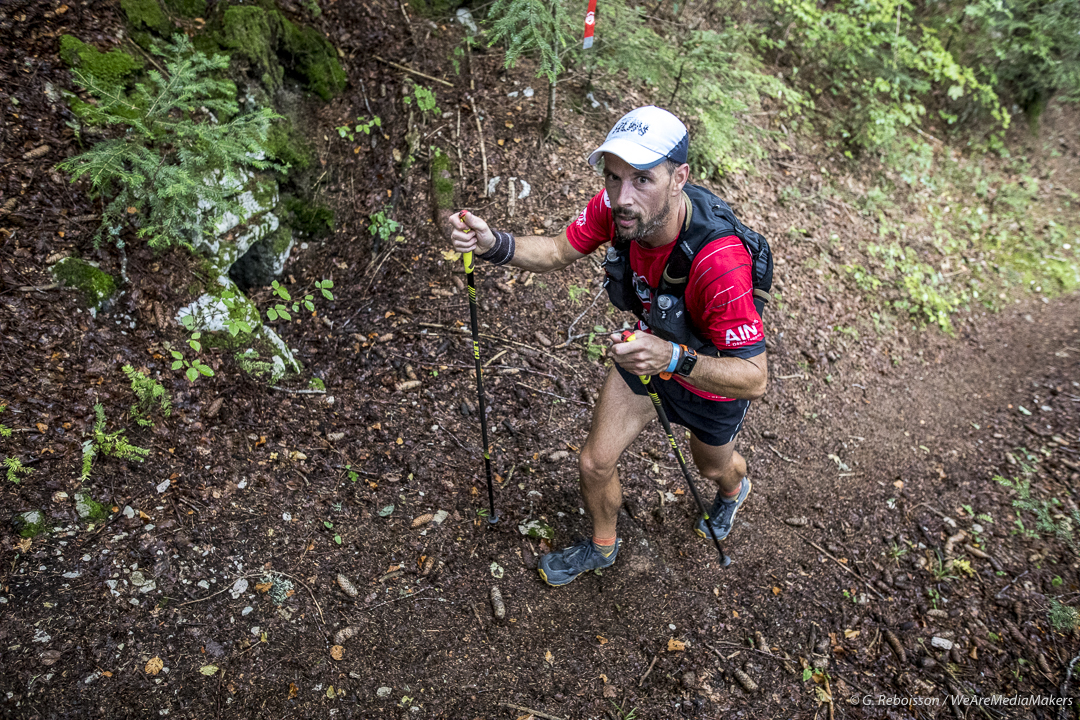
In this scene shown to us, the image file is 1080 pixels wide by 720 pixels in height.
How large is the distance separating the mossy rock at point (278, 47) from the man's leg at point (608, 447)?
496cm

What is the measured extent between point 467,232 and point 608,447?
68.3 inches

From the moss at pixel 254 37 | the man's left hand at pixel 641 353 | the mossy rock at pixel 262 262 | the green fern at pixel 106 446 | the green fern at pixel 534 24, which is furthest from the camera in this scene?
the mossy rock at pixel 262 262

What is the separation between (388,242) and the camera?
20.2ft

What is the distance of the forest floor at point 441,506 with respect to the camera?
11.7 feet

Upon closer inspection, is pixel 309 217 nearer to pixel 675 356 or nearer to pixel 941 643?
pixel 675 356

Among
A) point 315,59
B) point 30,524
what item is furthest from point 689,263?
point 315,59

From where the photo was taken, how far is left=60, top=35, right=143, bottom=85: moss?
15.3 feet

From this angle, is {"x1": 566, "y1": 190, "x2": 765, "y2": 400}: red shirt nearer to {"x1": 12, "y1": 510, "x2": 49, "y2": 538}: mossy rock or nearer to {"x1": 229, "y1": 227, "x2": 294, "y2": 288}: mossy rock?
{"x1": 12, "y1": 510, "x2": 49, "y2": 538}: mossy rock

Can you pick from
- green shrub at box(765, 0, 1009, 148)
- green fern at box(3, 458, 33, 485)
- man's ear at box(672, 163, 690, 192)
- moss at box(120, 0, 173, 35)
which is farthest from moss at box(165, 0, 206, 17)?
green shrub at box(765, 0, 1009, 148)

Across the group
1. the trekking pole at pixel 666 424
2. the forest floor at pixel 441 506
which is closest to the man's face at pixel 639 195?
the trekking pole at pixel 666 424

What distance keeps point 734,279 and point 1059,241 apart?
10862 millimetres

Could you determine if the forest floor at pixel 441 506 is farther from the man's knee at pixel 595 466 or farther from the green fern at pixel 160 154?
the man's knee at pixel 595 466

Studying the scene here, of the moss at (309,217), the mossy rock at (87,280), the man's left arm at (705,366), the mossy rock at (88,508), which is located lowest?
the mossy rock at (88,508)

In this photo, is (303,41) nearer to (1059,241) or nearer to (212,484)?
(212,484)
